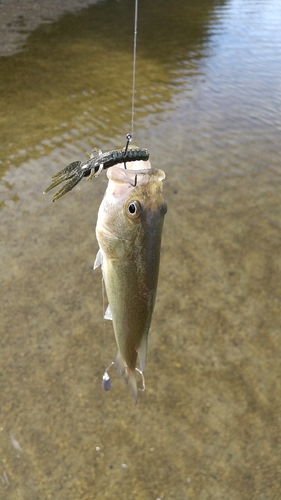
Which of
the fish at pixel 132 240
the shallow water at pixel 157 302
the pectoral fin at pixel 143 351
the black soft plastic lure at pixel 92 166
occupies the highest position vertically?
the black soft plastic lure at pixel 92 166

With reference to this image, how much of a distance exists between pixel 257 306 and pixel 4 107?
3.70 m

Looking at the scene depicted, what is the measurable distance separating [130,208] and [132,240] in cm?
11

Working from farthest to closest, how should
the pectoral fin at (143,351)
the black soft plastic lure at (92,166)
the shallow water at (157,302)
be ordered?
the shallow water at (157,302) < the pectoral fin at (143,351) < the black soft plastic lure at (92,166)

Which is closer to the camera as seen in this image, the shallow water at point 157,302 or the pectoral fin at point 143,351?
the pectoral fin at point 143,351

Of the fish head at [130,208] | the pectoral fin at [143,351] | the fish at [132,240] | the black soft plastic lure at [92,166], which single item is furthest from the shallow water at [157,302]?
the black soft plastic lure at [92,166]

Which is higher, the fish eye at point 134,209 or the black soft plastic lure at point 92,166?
the black soft plastic lure at point 92,166

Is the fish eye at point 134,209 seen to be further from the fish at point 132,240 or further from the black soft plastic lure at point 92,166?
the black soft plastic lure at point 92,166

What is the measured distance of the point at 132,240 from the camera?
49.6 inches

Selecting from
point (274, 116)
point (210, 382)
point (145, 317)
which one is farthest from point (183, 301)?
point (274, 116)

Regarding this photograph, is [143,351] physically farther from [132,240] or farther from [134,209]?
[134,209]

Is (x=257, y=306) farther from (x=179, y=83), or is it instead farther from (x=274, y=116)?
(x=179, y=83)

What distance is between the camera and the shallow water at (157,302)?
202 centimetres

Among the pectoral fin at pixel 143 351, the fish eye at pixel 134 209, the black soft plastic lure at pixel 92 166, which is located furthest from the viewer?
the pectoral fin at pixel 143 351

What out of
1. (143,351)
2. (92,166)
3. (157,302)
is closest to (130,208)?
(92,166)
